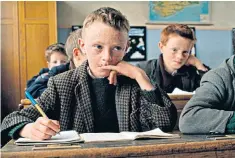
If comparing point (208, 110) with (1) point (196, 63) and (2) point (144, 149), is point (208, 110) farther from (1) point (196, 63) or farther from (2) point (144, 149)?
(1) point (196, 63)

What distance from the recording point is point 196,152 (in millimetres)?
1021

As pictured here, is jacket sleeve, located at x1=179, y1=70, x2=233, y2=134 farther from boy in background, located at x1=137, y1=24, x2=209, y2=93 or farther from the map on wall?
the map on wall

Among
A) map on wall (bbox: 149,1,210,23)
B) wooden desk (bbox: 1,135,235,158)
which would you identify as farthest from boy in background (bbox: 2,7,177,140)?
map on wall (bbox: 149,1,210,23)

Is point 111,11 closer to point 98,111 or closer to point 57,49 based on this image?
point 98,111

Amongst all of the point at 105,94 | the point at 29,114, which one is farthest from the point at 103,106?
the point at 29,114

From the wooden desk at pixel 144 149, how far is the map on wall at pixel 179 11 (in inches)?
214

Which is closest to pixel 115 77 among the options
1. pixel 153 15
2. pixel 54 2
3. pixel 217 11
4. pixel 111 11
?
pixel 111 11

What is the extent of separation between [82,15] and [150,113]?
476 cm

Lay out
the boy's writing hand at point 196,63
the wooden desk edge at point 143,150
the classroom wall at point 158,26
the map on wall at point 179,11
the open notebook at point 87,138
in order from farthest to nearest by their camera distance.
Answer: the map on wall at point 179,11, the classroom wall at point 158,26, the boy's writing hand at point 196,63, the open notebook at point 87,138, the wooden desk edge at point 143,150

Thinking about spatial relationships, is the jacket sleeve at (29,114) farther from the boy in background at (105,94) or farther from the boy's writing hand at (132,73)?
the boy's writing hand at (132,73)

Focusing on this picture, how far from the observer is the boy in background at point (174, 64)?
2.84m

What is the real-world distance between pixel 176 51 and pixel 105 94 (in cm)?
141

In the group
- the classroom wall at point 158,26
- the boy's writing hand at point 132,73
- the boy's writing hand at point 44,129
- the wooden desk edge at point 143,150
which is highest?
the classroom wall at point 158,26

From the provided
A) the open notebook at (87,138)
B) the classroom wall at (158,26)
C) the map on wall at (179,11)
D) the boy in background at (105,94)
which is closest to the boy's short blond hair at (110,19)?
the boy in background at (105,94)
